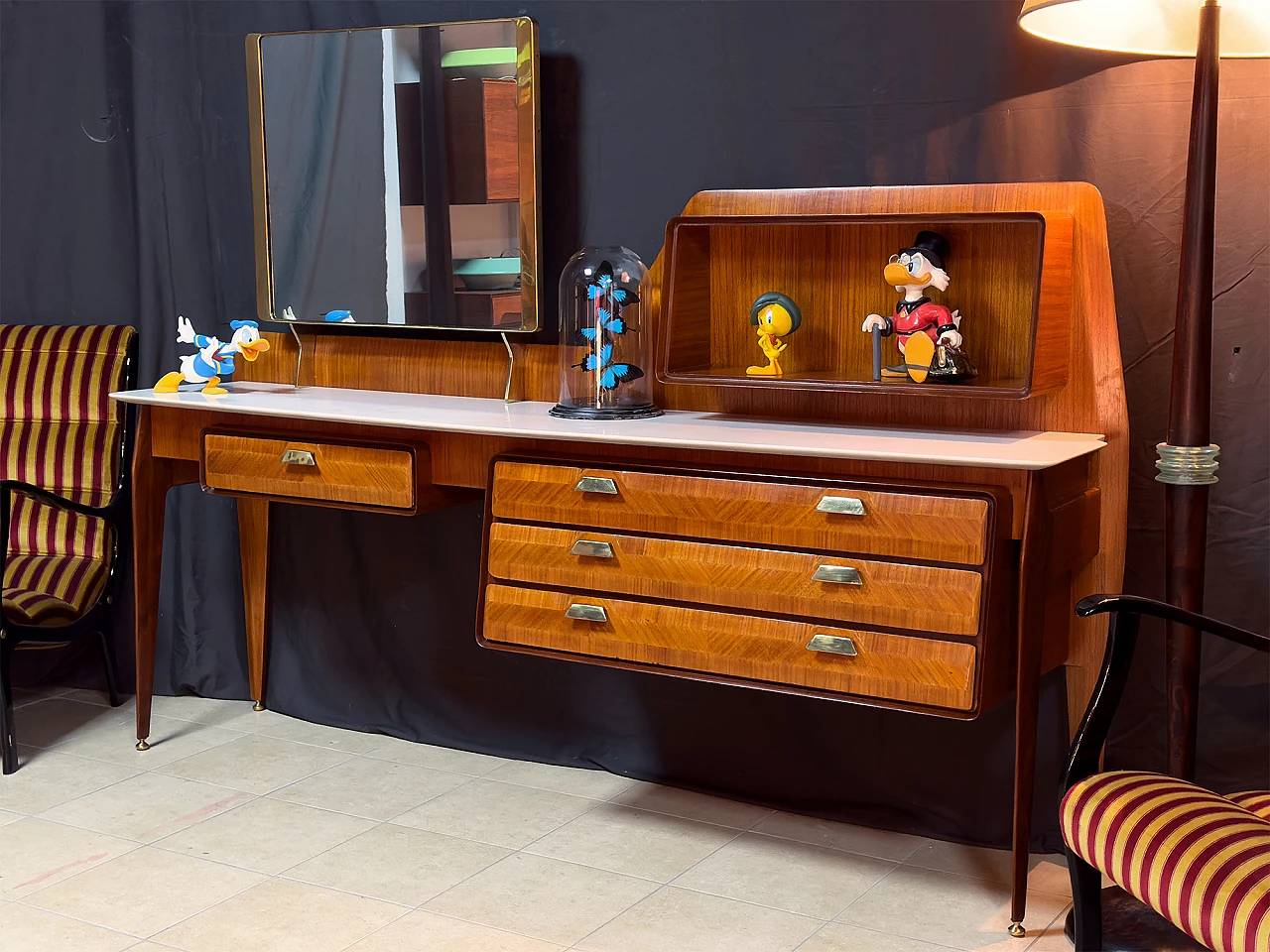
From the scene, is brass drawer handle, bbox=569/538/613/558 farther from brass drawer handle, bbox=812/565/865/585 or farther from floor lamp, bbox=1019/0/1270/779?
floor lamp, bbox=1019/0/1270/779

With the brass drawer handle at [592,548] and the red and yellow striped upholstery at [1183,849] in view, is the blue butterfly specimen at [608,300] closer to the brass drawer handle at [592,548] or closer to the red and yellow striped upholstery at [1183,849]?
the brass drawer handle at [592,548]

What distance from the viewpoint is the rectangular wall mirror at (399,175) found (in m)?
2.92

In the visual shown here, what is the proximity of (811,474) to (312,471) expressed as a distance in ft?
3.56

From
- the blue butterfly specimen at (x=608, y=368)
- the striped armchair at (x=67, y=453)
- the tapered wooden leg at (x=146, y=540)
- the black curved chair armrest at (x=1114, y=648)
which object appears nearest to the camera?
the black curved chair armrest at (x=1114, y=648)

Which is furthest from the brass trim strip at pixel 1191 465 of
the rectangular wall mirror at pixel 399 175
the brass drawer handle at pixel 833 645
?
the rectangular wall mirror at pixel 399 175

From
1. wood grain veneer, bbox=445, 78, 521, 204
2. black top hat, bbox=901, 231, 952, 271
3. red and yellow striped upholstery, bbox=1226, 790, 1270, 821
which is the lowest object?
red and yellow striped upholstery, bbox=1226, 790, 1270, 821

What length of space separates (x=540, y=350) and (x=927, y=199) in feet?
3.02

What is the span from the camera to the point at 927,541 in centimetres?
217

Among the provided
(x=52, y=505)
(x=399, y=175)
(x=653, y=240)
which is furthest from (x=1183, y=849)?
(x=52, y=505)

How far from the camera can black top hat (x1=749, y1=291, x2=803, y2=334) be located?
260cm

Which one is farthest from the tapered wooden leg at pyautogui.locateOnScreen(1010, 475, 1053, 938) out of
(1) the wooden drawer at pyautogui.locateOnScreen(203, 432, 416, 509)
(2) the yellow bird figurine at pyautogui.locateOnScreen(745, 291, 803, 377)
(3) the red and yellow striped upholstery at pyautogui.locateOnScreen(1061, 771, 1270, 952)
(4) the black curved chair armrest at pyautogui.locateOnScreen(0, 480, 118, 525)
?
(4) the black curved chair armrest at pyautogui.locateOnScreen(0, 480, 118, 525)

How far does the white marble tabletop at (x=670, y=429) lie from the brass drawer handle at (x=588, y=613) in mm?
307

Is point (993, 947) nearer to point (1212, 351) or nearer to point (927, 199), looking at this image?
point (1212, 351)

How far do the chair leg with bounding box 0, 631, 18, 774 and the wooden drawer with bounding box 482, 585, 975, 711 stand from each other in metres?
1.18
